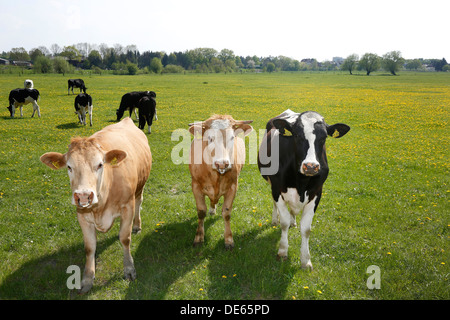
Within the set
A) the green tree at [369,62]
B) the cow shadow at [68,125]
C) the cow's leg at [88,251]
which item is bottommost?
the cow's leg at [88,251]

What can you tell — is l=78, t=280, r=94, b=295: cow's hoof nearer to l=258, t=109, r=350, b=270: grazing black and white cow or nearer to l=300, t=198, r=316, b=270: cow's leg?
l=258, t=109, r=350, b=270: grazing black and white cow

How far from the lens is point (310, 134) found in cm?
464

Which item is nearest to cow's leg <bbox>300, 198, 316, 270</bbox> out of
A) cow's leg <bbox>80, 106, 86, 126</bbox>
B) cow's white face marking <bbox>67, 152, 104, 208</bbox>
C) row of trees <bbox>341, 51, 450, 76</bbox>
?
cow's white face marking <bbox>67, 152, 104, 208</bbox>

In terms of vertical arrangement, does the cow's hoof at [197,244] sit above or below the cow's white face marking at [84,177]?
below

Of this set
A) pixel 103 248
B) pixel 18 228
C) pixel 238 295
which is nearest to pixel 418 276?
pixel 238 295

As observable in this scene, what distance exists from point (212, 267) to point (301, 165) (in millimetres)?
2324

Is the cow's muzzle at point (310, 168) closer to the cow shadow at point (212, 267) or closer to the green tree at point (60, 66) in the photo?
the cow shadow at point (212, 267)

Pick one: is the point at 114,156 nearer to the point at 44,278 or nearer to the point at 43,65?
the point at 44,278

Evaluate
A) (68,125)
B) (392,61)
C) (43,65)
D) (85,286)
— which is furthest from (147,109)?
(392,61)

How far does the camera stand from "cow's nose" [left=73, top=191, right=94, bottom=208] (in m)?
3.79

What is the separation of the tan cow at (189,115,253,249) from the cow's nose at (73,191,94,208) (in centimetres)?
192

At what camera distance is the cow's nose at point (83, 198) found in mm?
3785

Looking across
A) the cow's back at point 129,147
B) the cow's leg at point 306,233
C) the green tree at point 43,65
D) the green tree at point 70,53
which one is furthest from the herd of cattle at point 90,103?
the green tree at point 70,53

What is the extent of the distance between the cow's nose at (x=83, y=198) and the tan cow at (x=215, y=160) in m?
1.92
